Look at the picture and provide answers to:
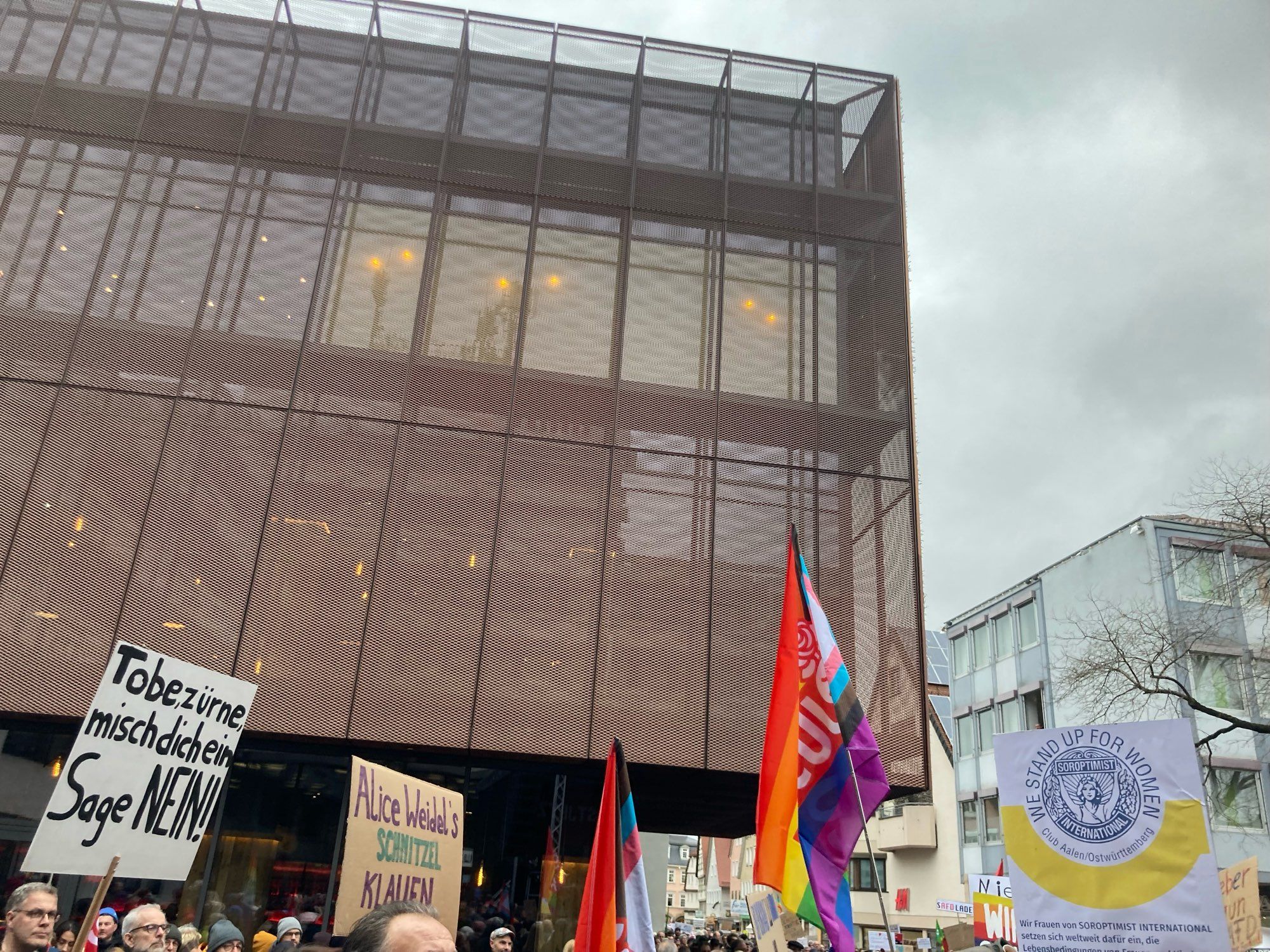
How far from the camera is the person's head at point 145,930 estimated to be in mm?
5820

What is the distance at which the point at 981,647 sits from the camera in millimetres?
40938

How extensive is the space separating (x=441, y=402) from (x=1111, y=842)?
1202cm

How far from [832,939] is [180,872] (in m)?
3.82

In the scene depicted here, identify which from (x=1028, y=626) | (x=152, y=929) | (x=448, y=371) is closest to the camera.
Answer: (x=152, y=929)

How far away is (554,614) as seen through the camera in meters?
14.6

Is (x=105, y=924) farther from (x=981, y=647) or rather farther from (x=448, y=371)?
(x=981, y=647)

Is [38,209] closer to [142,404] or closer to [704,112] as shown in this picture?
[142,404]

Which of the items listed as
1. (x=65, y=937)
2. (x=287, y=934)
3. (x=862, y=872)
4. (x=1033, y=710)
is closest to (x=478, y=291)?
(x=287, y=934)

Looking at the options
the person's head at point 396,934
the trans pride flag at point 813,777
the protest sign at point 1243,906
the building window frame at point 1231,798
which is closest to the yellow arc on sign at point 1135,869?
the trans pride flag at point 813,777

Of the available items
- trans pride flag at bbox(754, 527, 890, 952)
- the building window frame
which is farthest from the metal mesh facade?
the building window frame

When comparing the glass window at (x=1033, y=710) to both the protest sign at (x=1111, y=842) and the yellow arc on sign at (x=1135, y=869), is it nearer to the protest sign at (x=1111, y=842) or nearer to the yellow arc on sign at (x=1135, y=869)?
the protest sign at (x=1111, y=842)

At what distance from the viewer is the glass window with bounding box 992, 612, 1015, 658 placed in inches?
1510

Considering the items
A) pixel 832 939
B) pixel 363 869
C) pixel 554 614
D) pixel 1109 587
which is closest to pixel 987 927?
pixel 554 614

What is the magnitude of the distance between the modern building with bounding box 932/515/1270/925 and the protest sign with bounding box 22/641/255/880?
60.5 ft
